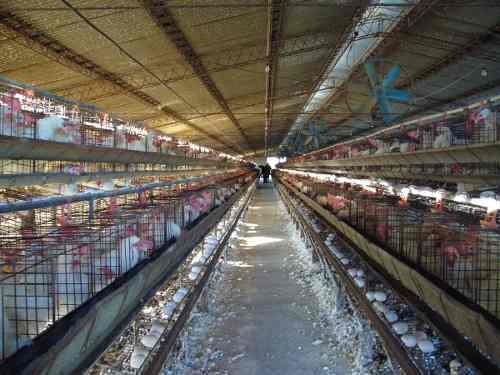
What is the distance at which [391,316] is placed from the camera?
332 centimetres

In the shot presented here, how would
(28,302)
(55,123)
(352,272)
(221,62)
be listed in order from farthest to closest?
(221,62) < (352,272) < (55,123) < (28,302)

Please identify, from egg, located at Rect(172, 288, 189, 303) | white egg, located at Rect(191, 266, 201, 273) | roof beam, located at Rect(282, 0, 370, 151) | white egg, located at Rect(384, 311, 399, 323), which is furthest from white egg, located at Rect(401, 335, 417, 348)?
roof beam, located at Rect(282, 0, 370, 151)

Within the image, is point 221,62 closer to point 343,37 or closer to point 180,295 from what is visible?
point 343,37

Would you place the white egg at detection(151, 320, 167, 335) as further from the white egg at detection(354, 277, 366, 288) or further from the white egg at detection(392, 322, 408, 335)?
the white egg at detection(354, 277, 366, 288)

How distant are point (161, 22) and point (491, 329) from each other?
4.80 m

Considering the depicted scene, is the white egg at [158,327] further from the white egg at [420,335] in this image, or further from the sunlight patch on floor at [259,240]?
the sunlight patch on floor at [259,240]

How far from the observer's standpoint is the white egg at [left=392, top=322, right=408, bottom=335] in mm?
3054

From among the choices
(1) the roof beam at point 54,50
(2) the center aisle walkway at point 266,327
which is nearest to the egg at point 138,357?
(2) the center aisle walkway at point 266,327

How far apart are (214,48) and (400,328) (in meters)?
5.14

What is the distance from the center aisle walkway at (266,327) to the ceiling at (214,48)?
339cm

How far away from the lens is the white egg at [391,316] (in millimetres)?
3283

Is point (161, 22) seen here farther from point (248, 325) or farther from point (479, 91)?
point (479, 91)

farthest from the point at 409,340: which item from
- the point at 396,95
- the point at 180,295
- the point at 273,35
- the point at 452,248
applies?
the point at 396,95

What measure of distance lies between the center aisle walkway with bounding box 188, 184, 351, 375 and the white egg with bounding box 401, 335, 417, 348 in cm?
57
